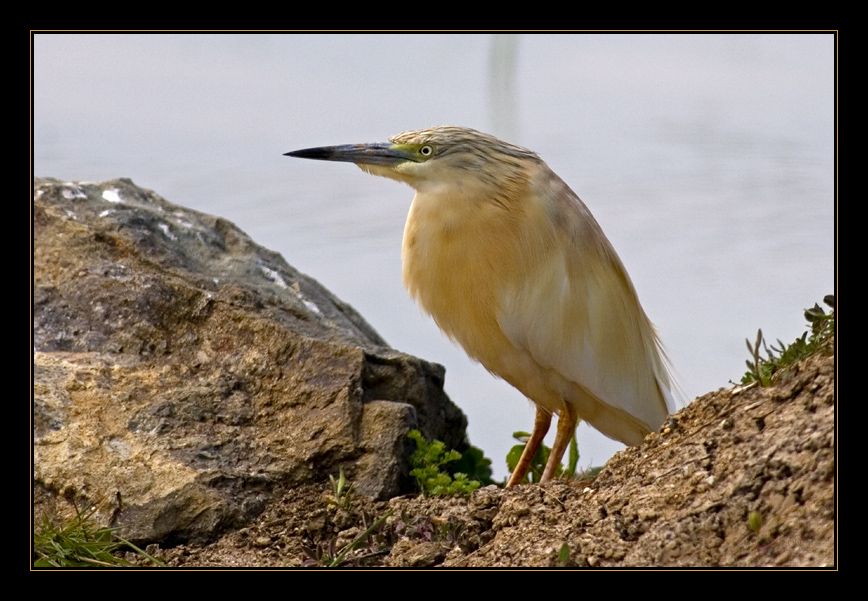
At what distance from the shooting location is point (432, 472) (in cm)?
442

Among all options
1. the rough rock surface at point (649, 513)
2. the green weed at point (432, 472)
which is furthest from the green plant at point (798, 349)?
the green weed at point (432, 472)

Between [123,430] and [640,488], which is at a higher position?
[123,430]

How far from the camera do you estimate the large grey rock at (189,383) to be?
13.7ft

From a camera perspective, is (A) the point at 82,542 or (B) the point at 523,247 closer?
(A) the point at 82,542

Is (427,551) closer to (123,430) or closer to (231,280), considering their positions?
(123,430)

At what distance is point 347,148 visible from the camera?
473 centimetres

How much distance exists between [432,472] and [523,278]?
95 centimetres

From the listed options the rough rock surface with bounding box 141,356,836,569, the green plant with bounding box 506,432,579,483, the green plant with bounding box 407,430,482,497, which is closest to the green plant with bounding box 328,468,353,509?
the rough rock surface with bounding box 141,356,836,569

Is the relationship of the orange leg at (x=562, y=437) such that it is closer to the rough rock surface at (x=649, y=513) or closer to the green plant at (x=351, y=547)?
the rough rock surface at (x=649, y=513)

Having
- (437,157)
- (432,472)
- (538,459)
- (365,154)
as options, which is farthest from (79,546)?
(538,459)

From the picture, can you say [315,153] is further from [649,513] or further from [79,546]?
[649,513]

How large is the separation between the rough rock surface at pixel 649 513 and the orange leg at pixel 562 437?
2.80 feet
